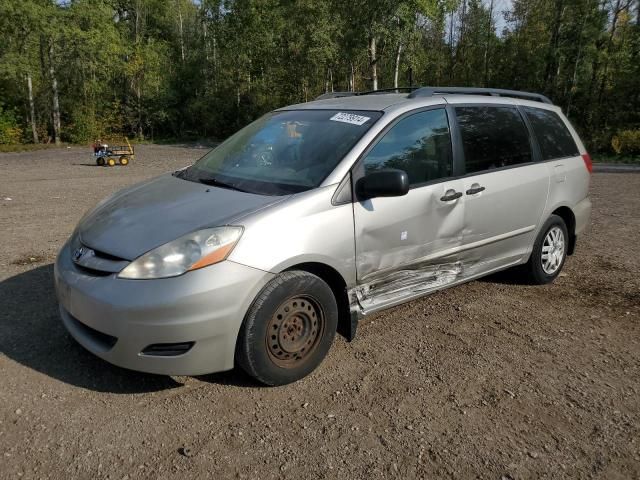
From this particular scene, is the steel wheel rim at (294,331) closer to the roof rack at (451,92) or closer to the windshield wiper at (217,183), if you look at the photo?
the windshield wiper at (217,183)

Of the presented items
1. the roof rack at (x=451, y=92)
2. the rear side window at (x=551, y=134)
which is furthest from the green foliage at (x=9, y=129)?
the rear side window at (x=551, y=134)

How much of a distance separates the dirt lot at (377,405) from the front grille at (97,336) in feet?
1.13

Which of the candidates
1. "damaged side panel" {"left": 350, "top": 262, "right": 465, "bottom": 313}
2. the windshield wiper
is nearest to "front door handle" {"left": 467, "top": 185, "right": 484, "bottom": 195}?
"damaged side panel" {"left": 350, "top": 262, "right": 465, "bottom": 313}

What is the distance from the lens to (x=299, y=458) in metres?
2.50

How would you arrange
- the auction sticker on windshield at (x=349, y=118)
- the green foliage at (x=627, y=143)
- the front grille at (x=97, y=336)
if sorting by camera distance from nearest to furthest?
the front grille at (x=97, y=336) → the auction sticker on windshield at (x=349, y=118) → the green foliage at (x=627, y=143)

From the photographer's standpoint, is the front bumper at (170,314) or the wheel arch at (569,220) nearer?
the front bumper at (170,314)

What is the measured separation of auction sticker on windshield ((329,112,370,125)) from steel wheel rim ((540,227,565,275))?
238 cm

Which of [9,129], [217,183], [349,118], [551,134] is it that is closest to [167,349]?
[217,183]

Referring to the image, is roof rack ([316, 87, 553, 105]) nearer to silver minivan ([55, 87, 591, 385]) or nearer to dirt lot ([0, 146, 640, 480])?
silver minivan ([55, 87, 591, 385])

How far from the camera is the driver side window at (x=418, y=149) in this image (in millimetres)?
3551

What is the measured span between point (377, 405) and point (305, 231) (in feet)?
3.63

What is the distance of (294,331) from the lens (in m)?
3.15

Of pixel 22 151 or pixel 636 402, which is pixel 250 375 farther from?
pixel 22 151

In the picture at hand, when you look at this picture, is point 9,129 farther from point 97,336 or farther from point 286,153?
point 97,336
